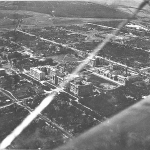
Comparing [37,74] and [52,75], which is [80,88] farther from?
[37,74]

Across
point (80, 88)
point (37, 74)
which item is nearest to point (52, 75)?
point (37, 74)

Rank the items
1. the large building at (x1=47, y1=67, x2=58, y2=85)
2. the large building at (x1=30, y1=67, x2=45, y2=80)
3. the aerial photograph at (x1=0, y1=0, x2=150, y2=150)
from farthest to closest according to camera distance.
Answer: the large building at (x1=30, y1=67, x2=45, y2=80)
the large building at (x1=47, y1=67, x2=58, y2=85)
the aerial photograph at (x1=0, y1=0, x2=150, y2=150)

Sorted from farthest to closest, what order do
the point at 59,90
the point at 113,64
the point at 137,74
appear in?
the point at 113,64, the point at 137,74, the point at 59,90

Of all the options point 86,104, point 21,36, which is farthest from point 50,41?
point 86,104

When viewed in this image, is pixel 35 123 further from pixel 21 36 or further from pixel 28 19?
pixel 28 19

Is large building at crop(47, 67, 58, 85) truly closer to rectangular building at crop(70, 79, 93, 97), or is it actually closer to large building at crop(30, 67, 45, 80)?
large building at crop(30, 67, 45, 80)

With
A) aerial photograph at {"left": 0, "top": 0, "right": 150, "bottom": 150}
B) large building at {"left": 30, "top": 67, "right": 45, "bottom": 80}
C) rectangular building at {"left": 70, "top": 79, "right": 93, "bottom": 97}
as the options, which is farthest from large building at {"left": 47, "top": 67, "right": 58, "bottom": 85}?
rectangular building at {"left": 70, "top": 79, "right": 93, "bottom": 97}

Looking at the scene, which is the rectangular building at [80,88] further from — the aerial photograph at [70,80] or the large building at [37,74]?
the large building at [37,74]

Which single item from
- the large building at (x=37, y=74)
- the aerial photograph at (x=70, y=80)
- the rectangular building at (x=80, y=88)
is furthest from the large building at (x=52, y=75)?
the rectangular building at (x=80, y=88)
